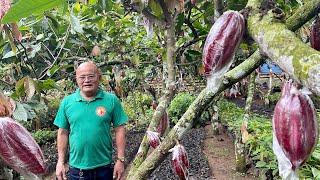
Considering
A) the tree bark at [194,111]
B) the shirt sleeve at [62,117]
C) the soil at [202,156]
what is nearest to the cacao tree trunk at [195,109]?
the tree bark at [194,111]

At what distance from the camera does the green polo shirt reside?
81.7 inches

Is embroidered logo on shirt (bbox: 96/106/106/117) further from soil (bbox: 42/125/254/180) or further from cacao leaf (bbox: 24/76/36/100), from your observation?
soil (bbox: 42/125/254/180)

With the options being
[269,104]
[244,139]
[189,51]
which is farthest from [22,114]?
[269,104]

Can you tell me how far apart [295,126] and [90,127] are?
1768 millimetres

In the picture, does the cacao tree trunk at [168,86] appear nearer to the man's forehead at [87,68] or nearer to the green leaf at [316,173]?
the man's forehead at [87,68]

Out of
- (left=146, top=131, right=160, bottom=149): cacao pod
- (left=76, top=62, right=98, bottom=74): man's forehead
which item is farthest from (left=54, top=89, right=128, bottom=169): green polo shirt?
(left=146, top=131, right=160, bottom=149): cacao pod

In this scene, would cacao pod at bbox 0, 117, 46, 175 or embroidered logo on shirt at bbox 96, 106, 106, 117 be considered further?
embroidered logo on shirt at bbox 96, 106, 106, 117

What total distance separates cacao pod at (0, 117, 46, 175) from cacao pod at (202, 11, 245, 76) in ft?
0.65

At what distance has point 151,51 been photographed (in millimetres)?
3832

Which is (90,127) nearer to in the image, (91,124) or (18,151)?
(91,124)

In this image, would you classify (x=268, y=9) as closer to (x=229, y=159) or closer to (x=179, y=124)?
(x=179, y=124)

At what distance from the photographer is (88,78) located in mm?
2094

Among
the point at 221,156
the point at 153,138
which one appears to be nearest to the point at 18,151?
the point at 153,138

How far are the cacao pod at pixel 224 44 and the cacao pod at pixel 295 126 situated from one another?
0.25ft
